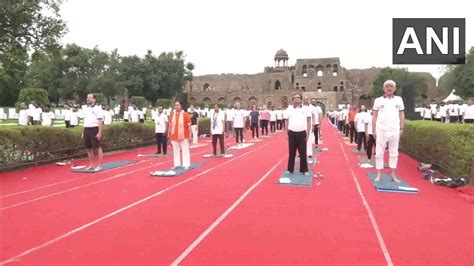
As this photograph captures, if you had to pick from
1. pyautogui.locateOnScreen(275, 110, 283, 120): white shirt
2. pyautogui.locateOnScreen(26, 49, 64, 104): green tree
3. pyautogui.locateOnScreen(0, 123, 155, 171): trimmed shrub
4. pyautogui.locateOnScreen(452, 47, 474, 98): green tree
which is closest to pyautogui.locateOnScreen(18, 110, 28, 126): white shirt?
pyautogui.locateOnScreen(0, 123, 155, 171): trimmed shrub

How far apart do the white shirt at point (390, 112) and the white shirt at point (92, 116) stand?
261 inches

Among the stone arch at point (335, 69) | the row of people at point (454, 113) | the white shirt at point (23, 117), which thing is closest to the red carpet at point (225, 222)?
the white shirt at point (23, 117)

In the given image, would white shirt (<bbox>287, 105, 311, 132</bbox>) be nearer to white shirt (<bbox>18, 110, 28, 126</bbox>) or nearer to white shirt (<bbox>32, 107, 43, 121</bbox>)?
white shirt (<bbox>18, 110, 28, 126</bbox>)

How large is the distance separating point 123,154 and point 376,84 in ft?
224

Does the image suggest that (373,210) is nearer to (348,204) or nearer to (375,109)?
(348,204)

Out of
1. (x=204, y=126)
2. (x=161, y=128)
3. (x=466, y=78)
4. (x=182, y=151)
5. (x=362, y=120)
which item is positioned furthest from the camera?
(x=466, y=78)

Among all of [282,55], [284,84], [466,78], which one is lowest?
[466,78]

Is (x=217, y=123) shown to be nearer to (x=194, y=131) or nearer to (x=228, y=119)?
(x=194, y=131)

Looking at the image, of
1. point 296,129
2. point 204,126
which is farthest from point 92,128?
point 204,126

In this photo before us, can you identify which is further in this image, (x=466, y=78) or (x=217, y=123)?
(x=466, y=78)

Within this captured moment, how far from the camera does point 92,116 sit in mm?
10805

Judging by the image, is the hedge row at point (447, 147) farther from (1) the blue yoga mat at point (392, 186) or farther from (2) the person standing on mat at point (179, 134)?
(2) the person standing on mat at point (179, 134)

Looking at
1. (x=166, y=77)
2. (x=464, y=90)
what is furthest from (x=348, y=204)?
(x=166, y=77)

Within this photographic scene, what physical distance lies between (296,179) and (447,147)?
338cm
